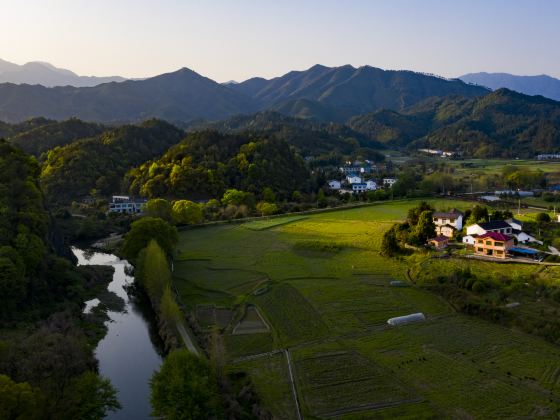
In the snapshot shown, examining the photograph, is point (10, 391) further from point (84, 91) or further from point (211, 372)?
point (84, 91)

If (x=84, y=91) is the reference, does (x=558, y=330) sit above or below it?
below

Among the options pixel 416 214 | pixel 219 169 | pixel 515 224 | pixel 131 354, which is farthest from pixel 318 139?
pixel 131 354

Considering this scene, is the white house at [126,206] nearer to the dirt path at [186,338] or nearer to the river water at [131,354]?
the river water at [131,354]

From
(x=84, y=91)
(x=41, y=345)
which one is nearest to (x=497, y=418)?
(x=41, y=345)

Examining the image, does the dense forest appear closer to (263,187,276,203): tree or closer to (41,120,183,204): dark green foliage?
(263,187,276,203): tree

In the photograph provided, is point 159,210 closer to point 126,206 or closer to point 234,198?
point 234,198

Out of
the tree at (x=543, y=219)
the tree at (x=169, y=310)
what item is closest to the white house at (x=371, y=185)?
the tree at (x=543, y=219)

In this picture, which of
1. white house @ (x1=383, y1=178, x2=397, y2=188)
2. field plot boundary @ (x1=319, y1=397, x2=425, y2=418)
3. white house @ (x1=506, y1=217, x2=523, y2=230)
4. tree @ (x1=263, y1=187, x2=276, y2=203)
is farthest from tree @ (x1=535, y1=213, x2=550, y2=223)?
white house @ (x1=383, y1=178, x2=397, y2=188)
